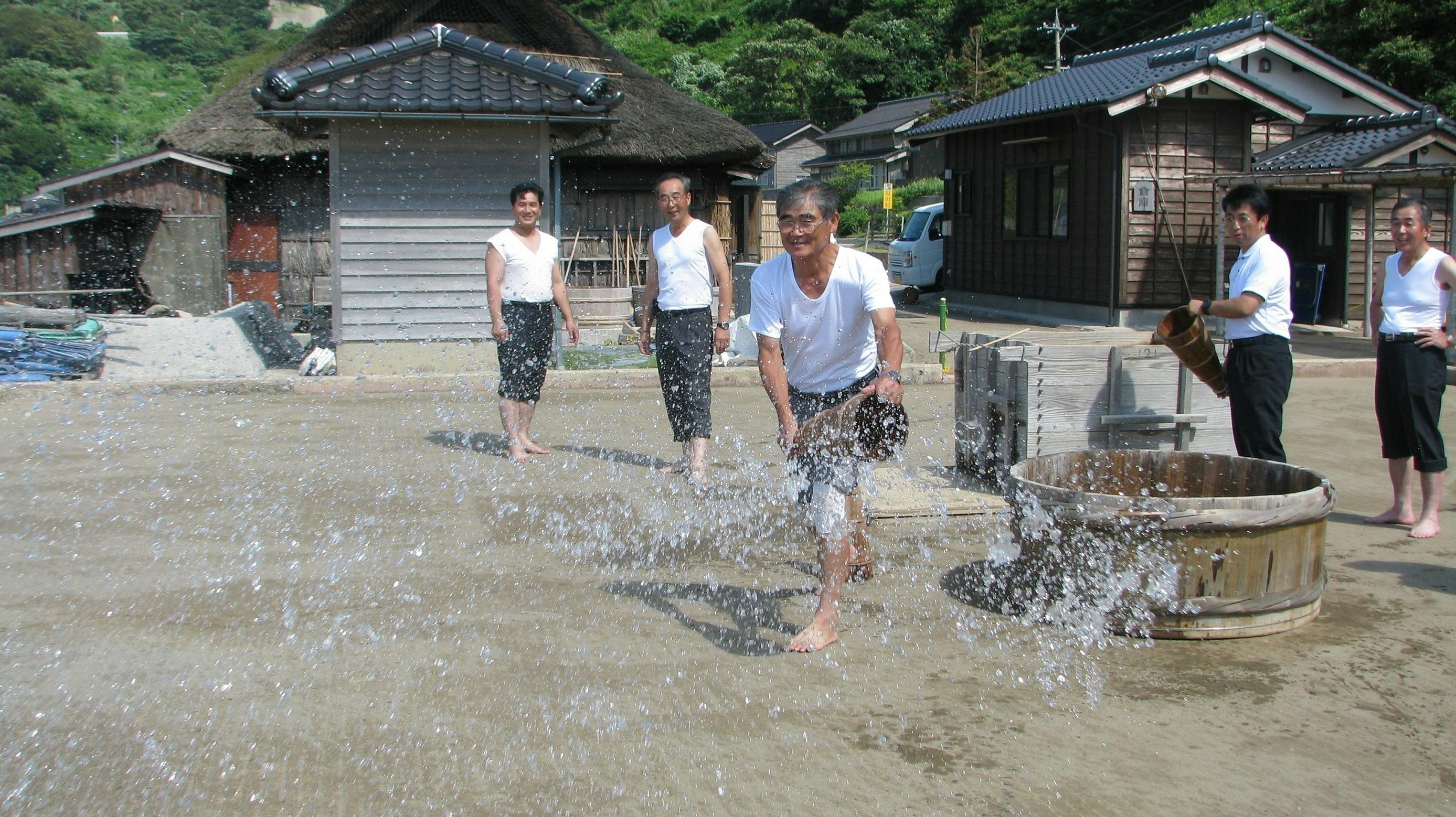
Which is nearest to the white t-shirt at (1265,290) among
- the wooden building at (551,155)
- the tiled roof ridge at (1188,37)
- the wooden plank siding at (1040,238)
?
the wooden building at (551,155)

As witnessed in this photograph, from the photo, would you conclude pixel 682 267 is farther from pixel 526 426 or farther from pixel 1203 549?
pixel 1203 549

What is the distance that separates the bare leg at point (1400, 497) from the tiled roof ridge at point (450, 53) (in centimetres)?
727

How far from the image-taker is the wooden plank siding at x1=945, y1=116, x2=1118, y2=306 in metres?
16.7

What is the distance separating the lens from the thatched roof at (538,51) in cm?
1650

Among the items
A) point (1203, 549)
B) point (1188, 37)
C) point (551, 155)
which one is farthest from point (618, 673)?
point (1188, 37)

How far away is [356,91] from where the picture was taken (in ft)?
34.4

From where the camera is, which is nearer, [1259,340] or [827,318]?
[827,318]

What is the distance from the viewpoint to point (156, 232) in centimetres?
1711

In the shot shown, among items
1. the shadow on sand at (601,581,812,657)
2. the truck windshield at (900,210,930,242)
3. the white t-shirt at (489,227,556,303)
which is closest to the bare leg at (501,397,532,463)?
the white t-shirt at (489,227,556,303)

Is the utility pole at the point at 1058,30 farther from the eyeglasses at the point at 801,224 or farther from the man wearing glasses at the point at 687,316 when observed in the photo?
the eyeglasses at the point at 801,224

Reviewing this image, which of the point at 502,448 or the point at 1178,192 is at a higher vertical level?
the point at 1178,192

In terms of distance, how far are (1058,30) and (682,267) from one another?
129 feet

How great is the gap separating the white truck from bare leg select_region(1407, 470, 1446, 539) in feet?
58.1

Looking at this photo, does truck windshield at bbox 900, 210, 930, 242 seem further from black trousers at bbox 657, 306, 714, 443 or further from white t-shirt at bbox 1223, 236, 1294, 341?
white t-shirt at bbox 1223, 236, 1294, 341
